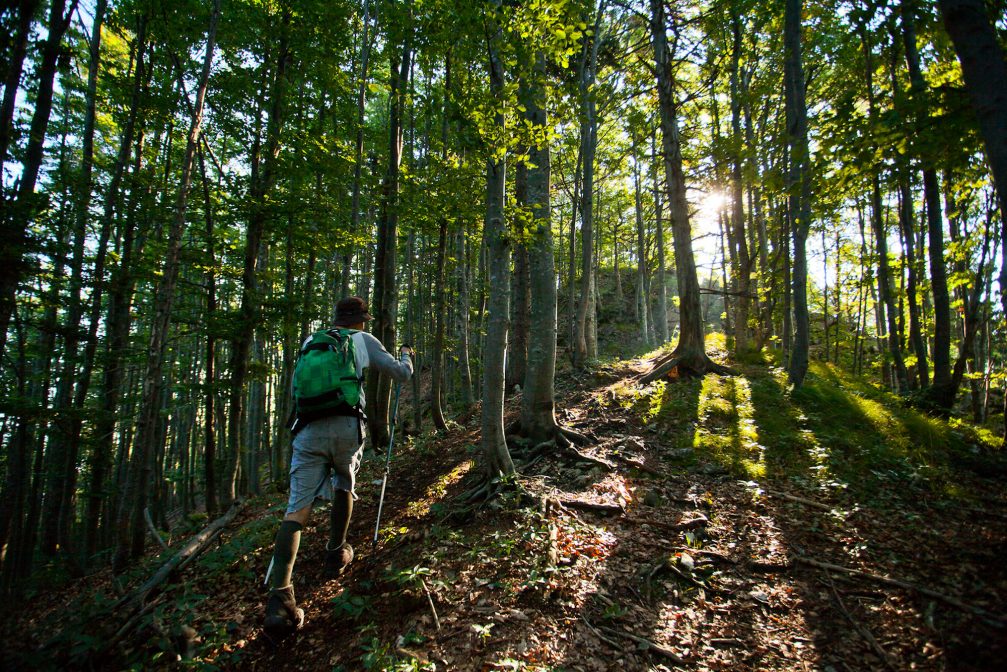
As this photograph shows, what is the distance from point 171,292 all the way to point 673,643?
7.35 m

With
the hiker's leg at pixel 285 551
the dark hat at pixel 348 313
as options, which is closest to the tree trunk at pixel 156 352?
the dark hat at pixel 348 313

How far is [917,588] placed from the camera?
10.2 ft

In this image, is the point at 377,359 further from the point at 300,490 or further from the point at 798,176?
the point at 798,176

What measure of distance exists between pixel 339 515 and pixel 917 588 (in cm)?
463

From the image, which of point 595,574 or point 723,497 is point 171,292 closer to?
point 595,574

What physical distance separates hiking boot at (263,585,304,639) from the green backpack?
1.31 m

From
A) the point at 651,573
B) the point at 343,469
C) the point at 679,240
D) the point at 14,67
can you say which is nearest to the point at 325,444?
the point at 343,469

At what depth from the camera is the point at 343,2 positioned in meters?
9.30

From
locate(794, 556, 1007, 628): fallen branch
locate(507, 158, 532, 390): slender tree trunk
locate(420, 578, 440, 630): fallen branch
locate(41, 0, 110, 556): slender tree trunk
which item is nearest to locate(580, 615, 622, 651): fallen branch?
locate(420, 578, 440, 630): fallen branch

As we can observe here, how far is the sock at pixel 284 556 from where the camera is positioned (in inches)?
126

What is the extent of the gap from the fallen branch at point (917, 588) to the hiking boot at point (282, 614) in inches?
163

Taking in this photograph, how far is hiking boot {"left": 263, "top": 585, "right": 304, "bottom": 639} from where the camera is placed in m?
3.09

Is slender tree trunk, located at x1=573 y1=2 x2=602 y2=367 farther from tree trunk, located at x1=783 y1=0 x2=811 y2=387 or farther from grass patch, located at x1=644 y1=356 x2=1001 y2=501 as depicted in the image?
tree trunk, located at x1=783 y1=0 x2=811 y2=387

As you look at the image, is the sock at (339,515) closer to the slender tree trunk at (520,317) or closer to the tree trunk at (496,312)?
the tree trunk at (496,312)
